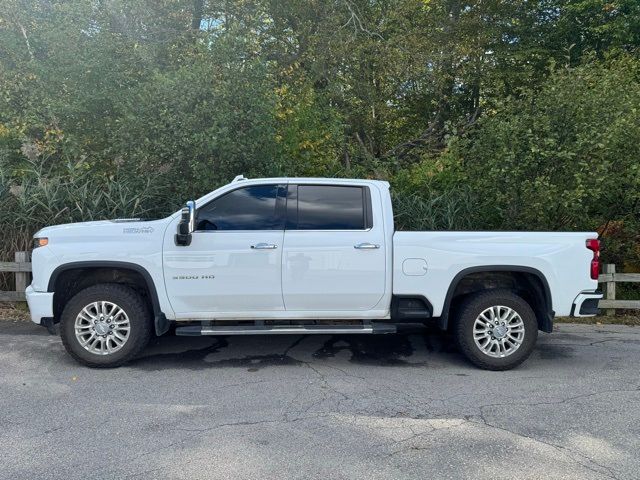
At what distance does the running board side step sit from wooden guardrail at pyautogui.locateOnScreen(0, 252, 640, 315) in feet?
12.3

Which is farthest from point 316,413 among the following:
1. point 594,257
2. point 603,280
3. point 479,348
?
point 603,280

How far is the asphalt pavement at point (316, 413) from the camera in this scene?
3479 mm

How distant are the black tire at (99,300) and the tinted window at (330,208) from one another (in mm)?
1850

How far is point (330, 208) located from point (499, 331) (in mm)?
2113

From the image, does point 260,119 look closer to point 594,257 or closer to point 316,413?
point 594,257

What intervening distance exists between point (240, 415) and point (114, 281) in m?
2.21

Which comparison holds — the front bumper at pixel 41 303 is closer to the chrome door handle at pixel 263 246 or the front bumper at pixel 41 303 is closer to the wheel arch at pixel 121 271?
the wheel arch at pixel 121 271

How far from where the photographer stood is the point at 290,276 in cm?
532

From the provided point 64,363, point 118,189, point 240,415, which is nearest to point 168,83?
point 118,189

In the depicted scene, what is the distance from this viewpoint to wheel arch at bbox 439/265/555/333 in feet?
17.6

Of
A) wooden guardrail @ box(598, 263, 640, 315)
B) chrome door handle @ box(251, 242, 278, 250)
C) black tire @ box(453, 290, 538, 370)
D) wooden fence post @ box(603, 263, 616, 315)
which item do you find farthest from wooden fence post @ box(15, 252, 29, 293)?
wooden fence post @ box(603, 263, 616, 315)

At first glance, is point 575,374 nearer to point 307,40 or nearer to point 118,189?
point 118,189

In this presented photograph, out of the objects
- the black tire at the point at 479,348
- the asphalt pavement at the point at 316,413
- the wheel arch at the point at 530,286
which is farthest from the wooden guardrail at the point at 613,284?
the black tire at the point at 479,348

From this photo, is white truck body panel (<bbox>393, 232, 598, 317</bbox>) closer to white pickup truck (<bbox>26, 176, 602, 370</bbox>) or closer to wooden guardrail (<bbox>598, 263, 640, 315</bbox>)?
white pickup truck (<bbox>26, 176, 602, 370</bbox>)
